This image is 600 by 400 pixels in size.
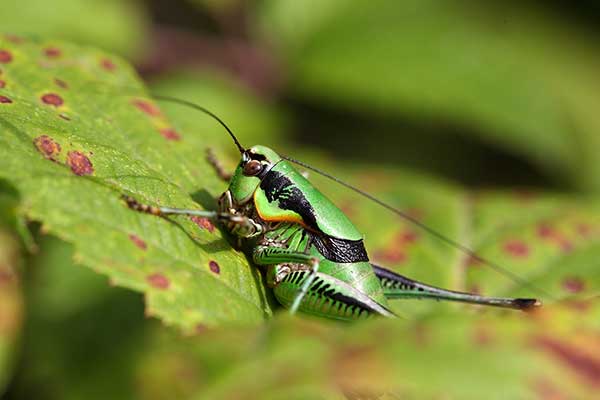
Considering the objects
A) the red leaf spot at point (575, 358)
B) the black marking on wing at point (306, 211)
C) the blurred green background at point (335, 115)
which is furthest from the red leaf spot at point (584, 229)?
the red leaf spot at point (575, 358)

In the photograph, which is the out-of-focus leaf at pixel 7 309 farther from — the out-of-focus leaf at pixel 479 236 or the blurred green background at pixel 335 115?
the out-of-focus leaf at pixel 479 236

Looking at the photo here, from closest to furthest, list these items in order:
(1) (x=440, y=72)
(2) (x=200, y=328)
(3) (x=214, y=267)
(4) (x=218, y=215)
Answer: (2) (x=200, y=328) → (3) (x=214, y=267) → (4) (x=218, y=215) → (1) (x=440, y=72)

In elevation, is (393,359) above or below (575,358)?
below

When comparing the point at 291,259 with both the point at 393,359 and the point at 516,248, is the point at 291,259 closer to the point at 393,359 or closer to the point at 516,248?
the point at 393,359

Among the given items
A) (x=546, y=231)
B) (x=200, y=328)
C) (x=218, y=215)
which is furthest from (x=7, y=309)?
(x=546, y=231)

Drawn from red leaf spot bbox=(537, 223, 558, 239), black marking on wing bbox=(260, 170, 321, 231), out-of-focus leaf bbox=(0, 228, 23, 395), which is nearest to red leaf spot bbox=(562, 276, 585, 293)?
red leaf spot bbox=(537, 223, 558, 239)
